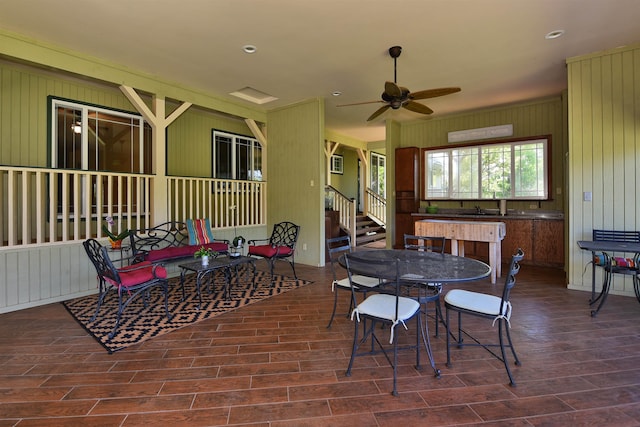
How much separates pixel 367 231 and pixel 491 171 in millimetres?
3742

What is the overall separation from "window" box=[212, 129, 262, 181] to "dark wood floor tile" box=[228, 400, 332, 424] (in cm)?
593

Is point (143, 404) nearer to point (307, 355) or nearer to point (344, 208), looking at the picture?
point (307, 355)

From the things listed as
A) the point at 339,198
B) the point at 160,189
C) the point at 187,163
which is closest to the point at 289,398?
the point at 160,189

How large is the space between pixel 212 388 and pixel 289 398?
553mm

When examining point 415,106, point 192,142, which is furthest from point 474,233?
point 192,142

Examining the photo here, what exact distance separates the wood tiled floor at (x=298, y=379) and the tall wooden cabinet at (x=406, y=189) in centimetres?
450

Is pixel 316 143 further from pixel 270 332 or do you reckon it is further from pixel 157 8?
pixel 270 332

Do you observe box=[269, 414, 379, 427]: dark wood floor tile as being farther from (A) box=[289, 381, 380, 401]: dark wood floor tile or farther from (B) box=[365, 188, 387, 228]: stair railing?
(B) box=[365, 188, 387, 228]: stair railing

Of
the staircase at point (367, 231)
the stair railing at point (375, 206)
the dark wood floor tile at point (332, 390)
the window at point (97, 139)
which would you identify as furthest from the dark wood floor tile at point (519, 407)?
the stair railing at point (375, 206)

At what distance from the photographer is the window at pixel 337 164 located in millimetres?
10766

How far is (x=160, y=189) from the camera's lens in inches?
203

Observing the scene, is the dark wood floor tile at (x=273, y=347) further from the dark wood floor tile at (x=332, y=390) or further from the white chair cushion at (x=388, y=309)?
the white chair cushion at (x=388, y=309)

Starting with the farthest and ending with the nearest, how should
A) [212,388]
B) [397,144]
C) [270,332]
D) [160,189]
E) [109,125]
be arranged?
[397,144]
[109,125]
[160,189]
[270,332]
[212,388]

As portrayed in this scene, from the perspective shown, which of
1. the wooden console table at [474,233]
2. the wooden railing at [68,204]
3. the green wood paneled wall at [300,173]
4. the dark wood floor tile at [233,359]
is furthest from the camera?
the green wood paneled wall at [300,173]
